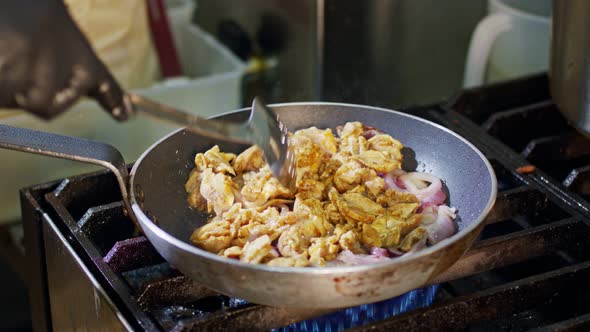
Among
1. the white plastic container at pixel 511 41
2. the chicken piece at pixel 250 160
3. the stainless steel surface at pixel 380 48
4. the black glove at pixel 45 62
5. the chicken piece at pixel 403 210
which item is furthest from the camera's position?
the stainless steel surface at pixel 380 48

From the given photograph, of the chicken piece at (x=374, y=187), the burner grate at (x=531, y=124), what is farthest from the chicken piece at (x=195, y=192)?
the burner grate at (x=531, y=124)

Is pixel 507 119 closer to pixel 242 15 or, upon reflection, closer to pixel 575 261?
pixel 575 261

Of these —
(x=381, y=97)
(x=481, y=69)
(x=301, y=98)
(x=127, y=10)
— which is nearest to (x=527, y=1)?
(x=481, y=69)

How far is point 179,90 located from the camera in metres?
1.79

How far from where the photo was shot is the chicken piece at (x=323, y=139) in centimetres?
115

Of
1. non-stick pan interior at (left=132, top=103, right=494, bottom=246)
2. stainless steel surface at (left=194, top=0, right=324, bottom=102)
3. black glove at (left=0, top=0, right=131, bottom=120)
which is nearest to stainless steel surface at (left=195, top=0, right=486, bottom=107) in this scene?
stainless steel surface at (left=194, top=0, right=324, bottom=102)

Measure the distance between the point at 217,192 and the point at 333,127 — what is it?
0.81 feet

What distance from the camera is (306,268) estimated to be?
84cm

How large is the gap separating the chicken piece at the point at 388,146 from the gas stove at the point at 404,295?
0.50 feet

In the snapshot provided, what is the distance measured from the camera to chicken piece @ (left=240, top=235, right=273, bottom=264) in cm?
94

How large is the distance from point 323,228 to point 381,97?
2.72ft

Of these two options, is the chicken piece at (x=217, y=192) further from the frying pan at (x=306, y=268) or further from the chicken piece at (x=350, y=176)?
the chicken piece at (x=350, y=176)

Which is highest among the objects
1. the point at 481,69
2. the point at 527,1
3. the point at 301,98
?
the point at 527,1

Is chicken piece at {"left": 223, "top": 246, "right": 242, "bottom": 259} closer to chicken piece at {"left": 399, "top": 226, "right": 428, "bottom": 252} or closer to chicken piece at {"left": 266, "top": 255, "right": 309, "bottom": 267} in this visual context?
chicken piece at {"left": 266, "top": 255, "right": 309, "bottom": 267}
